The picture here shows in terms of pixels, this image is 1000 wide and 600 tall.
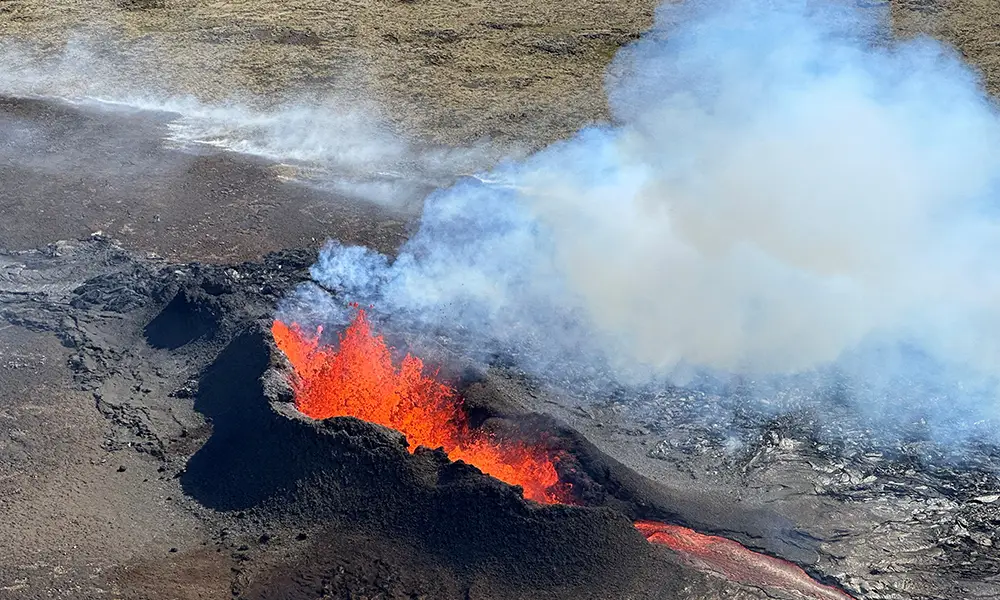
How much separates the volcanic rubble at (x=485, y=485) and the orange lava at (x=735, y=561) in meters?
0.11

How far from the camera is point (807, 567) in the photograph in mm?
10828

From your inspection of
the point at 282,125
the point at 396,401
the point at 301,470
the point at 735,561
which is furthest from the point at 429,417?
the point at 282,125

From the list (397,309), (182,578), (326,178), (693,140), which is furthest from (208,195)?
(182,578)

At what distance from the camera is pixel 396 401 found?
12633mm

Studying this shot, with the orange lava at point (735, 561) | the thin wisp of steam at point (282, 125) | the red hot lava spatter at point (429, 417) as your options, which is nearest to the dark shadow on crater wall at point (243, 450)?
the red hot lava spatter at point (429, 417)

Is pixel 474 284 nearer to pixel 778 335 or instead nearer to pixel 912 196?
pixel 778 335

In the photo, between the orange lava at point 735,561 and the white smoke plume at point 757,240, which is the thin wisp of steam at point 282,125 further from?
the orange lava at point 735,561

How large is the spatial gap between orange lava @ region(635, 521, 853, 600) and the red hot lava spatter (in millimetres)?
11

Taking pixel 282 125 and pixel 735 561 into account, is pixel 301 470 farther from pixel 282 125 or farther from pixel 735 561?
pixel 282 125

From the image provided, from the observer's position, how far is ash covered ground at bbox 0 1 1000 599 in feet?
33.3

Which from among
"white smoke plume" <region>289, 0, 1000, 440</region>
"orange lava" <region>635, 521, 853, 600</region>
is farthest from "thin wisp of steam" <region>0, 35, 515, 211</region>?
"orange lava" <region>635, 521, 853, 600</region>

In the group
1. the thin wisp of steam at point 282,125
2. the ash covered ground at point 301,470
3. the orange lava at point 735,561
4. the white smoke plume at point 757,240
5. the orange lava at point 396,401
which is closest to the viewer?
the ash covered ground at point 301,470

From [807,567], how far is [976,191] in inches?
362

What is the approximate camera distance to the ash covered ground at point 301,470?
33.3 ft
